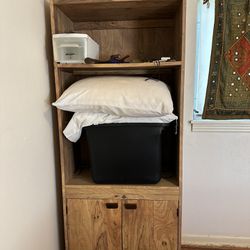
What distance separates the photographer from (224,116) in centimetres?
175

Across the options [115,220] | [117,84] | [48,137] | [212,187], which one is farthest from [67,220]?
[212,187]

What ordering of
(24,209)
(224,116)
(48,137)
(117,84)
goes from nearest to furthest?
(24,209) → (117,84) → (48,137) → (224,116)

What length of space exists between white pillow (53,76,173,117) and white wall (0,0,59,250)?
176 mm

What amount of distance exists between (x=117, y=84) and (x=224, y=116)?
0.83 metres

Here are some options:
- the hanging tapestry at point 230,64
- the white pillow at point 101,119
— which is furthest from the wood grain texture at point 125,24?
the white pillow at point 101,119

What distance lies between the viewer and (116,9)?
1.46 metres

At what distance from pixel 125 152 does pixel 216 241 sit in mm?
1165

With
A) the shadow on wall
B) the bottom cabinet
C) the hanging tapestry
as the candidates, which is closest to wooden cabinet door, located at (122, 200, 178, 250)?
the bottom cabinet

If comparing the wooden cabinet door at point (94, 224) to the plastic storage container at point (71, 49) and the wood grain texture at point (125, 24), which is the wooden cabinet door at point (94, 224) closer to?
the plastic storage container at point (71, 49)

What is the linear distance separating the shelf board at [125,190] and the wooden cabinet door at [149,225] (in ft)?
0.14

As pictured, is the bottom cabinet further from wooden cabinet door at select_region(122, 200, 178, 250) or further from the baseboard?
the baseboard

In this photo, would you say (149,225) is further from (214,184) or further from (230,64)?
(230,64)

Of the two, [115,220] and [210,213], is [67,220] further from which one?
[210,213]

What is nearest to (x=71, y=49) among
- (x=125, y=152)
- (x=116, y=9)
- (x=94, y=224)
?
(x=116, y=9)
